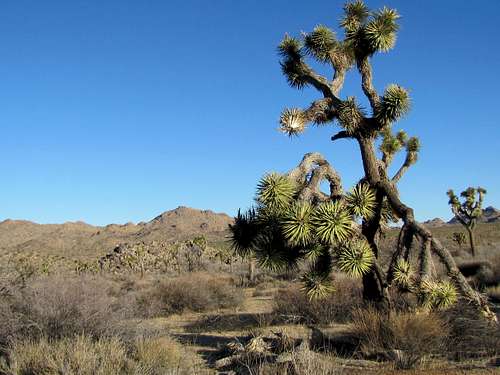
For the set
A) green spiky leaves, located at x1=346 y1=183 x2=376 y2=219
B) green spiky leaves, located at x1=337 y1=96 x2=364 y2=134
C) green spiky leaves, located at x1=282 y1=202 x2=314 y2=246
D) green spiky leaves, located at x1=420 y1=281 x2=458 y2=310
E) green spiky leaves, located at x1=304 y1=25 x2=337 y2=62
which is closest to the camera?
green spiky leaves, located at x1=420 y1=281 x2=458 y2=310

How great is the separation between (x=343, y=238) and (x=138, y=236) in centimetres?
8001

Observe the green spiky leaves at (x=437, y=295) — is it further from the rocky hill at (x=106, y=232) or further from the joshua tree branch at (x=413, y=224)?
the rocky hill at (x=106, y=232)

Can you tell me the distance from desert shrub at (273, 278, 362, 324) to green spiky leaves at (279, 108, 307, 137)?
4.12 metres

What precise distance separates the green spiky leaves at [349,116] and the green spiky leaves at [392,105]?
44 cm

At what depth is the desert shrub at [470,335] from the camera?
914 cm

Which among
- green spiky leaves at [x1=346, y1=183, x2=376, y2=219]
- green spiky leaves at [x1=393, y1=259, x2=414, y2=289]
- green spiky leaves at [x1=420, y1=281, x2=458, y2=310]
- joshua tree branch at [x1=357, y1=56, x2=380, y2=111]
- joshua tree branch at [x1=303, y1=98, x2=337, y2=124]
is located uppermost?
joshua tree branch at [x1=357, y1=56, x2=380, y2=111]

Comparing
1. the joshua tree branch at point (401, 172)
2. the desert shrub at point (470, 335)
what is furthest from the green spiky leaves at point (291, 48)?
the desert shrub at point (470, 335)

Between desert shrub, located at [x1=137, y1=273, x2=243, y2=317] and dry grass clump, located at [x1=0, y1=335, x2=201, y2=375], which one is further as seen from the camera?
desert shrub, located at [x1=137, y1=273, x2=243, y2=317]

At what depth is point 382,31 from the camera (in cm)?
1174

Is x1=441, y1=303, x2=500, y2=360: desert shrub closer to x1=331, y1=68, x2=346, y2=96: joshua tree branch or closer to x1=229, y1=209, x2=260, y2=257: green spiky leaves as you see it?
x1=229, y1=209, x2=260, y2=257: green spiky leaves

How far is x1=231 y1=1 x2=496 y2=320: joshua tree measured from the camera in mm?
10172

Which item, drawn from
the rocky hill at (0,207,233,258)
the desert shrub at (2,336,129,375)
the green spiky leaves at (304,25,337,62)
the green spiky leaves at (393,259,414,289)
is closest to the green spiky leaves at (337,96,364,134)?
the green spiky leaves at (304,25,337,62)

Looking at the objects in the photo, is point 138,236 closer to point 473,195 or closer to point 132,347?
point 473,195

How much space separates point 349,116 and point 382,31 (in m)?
1.95
